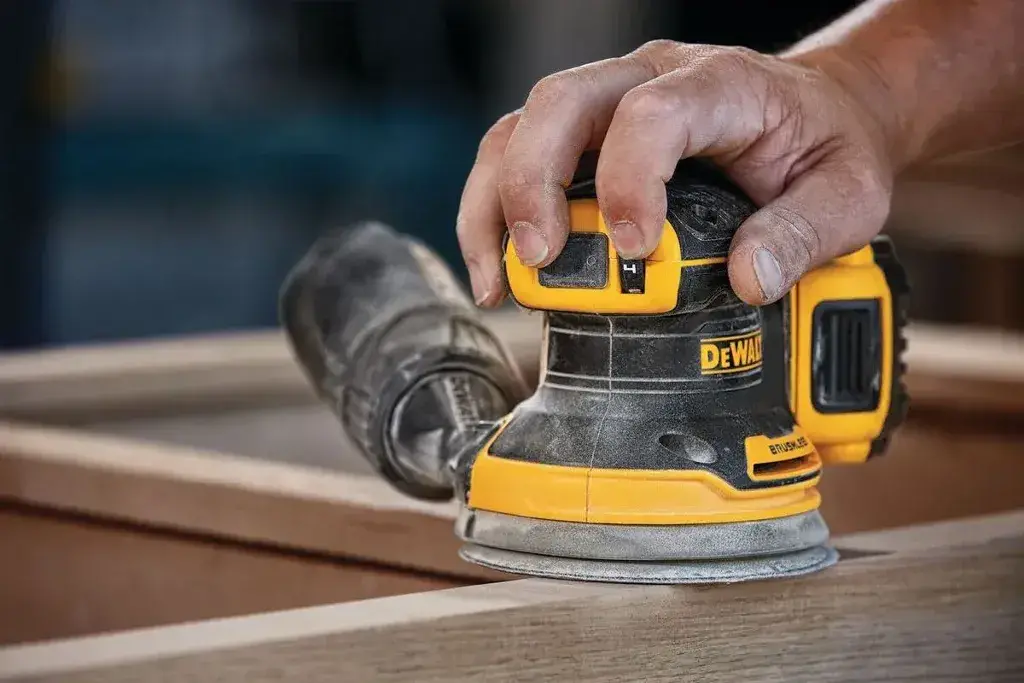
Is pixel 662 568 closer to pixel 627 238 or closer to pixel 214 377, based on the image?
pixel 627 238

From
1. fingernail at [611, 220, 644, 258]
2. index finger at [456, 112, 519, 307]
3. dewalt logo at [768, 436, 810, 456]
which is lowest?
dewalt logo at [768, 436, 810, 456]

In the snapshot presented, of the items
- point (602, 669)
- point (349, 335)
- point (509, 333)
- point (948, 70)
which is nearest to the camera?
point (602, 669)

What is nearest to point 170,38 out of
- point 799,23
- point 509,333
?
point 799,23

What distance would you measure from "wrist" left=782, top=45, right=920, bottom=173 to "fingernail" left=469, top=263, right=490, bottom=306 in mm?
310

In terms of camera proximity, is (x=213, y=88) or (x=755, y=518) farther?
(x=213, y=88)

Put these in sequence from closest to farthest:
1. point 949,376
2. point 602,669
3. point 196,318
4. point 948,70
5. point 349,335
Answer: point 602,669 < point 948,70 < point 349,335 < point 949,376 < point 196,318

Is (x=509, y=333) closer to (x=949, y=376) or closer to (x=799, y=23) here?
(x=949, y=376)

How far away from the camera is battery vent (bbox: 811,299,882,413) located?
3.56ft

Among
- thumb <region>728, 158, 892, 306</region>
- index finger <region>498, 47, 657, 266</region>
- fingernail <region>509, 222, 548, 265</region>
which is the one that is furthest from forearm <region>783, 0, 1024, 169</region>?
fingernail <region>509, 222, 548, 265</region>

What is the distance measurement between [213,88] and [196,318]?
1.03m

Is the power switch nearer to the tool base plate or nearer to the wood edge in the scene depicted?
the tool base plate

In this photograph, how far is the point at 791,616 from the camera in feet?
3.23

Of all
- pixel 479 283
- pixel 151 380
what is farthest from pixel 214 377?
pixel 479 283

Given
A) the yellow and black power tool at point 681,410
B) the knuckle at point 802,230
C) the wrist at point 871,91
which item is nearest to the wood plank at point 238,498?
the yellow and black power tool at point 681,410
